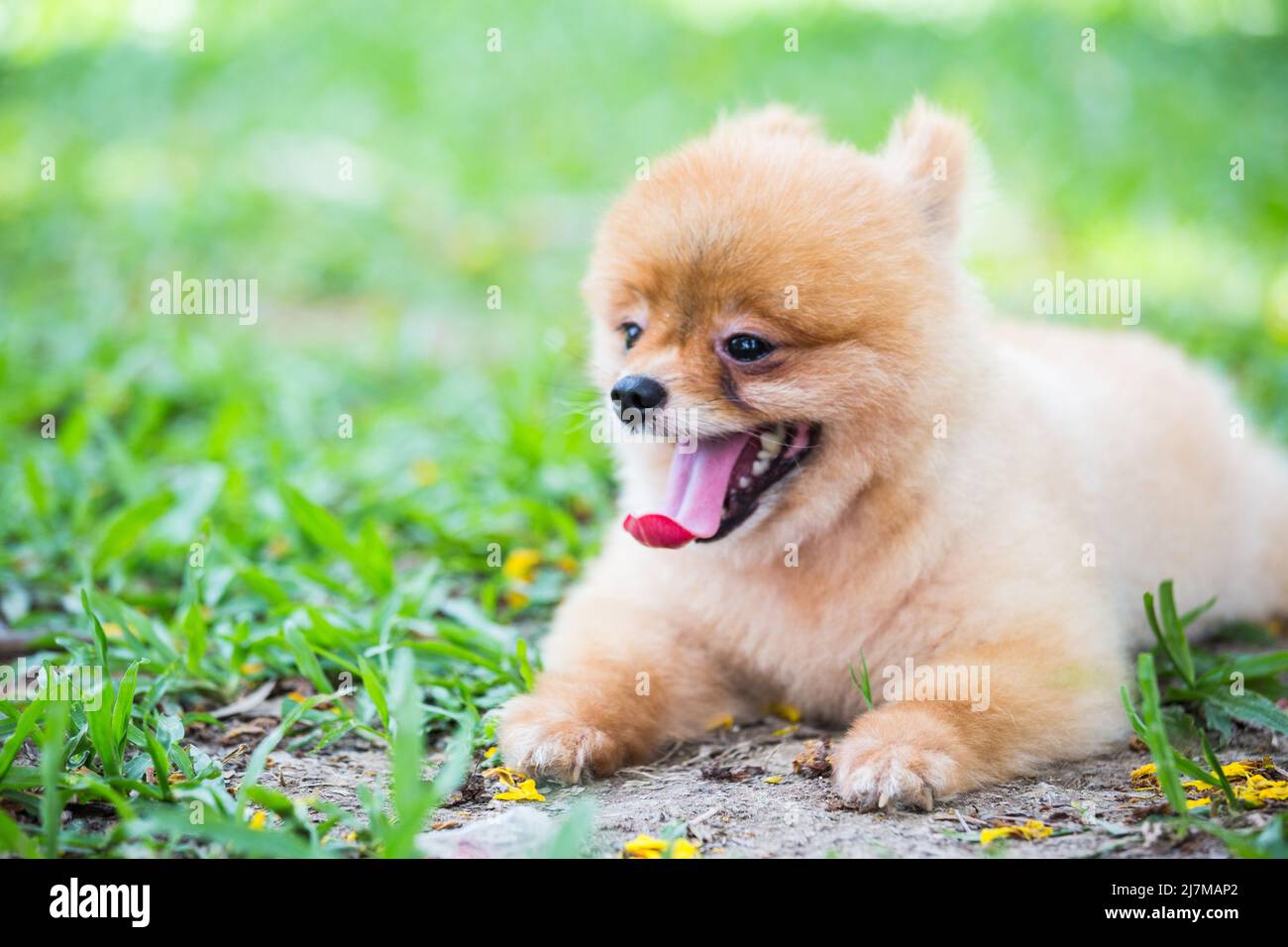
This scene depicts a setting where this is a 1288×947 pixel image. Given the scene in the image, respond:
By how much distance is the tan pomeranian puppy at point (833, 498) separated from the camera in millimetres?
3115

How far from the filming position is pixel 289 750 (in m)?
3.31

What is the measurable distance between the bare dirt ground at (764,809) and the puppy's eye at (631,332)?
1.19 m

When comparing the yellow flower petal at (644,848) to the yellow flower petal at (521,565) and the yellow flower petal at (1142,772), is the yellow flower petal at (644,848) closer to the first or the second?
the yellow flower petal at (1142,772)

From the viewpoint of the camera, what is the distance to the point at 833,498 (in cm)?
324

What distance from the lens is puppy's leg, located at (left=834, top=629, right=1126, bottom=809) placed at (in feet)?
9.34

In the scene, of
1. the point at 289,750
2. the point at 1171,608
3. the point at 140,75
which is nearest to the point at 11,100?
the point at 140,75

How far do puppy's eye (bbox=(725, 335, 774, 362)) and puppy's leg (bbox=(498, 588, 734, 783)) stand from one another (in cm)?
89

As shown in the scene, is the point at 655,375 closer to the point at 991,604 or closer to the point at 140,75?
the point at 991,604

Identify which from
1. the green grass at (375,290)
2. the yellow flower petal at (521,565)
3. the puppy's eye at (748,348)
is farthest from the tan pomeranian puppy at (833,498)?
the yellow flower petal at (521,565)

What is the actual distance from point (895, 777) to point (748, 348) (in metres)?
1.16

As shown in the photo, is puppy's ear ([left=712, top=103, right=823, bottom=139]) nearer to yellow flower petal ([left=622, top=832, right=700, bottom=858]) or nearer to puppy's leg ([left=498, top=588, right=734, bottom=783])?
puppy's leg ([left=498, top=588, right=734, bottom=783])

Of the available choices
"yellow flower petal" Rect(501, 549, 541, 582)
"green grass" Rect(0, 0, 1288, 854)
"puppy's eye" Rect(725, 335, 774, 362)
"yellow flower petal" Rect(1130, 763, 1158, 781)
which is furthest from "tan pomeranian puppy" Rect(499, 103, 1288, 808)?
"yellow flower petal" Rect(501, 549, 541, 582)

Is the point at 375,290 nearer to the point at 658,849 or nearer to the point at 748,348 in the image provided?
the point at 748,348

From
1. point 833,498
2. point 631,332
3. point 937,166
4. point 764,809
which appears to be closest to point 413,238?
point 631,332
